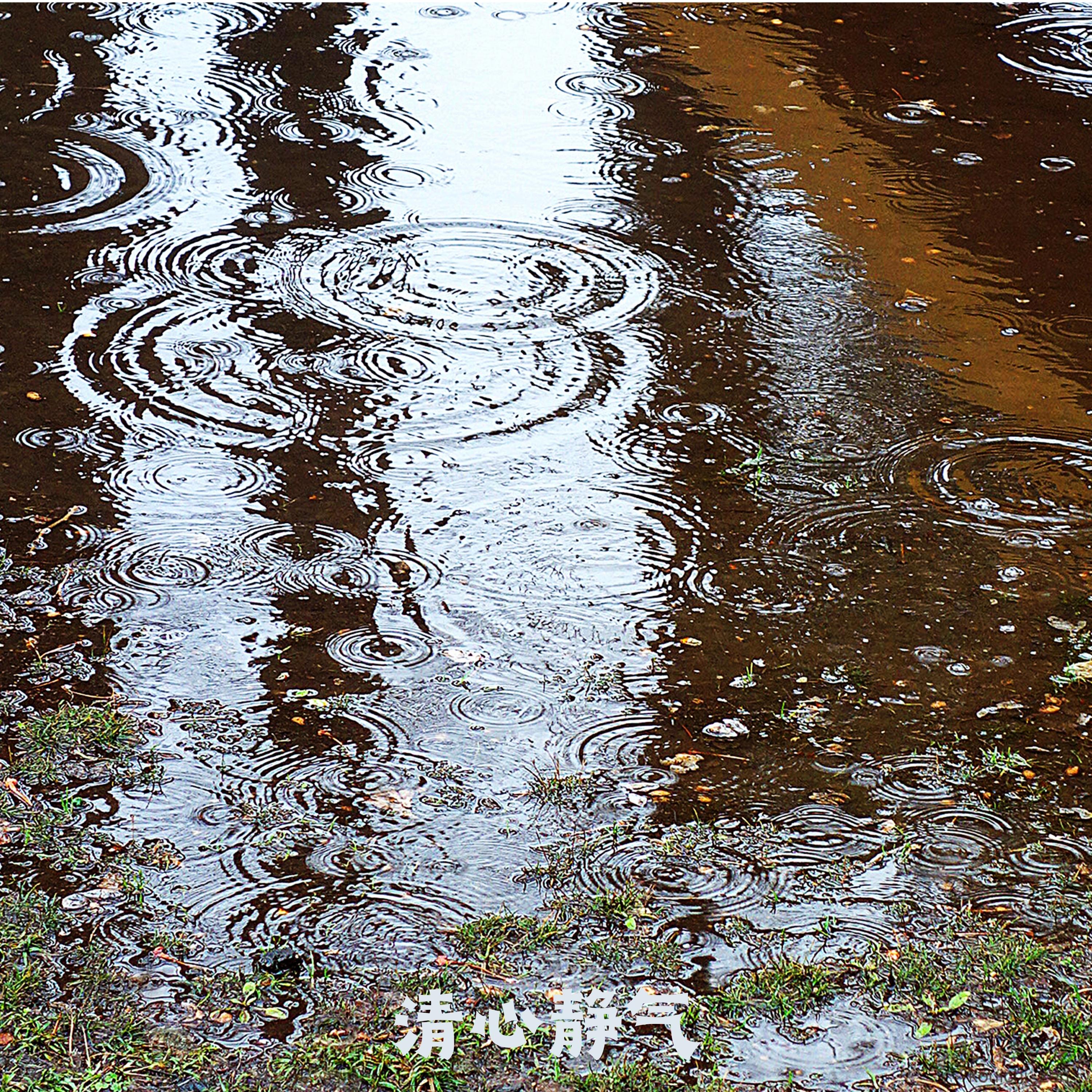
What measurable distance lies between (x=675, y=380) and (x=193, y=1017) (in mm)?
3728

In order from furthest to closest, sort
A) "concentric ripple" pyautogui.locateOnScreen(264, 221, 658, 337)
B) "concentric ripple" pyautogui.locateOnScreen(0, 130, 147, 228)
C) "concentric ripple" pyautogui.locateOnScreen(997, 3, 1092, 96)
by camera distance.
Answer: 1. "concentric ripple" pyautogui.locateOnScreen(997, 3, 1092, 96)
2. "concentric ripple" pyautogui.locateOnScreen(0, 130, 147, 228)
3. "concentric ripple" pyautogui.locateOnScreen(264, 221, 658, 337)

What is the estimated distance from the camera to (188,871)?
140 inches

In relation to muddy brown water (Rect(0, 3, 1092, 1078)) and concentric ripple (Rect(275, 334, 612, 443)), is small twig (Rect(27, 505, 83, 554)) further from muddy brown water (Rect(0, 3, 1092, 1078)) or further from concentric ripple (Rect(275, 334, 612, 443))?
concentric ripple (Rect(275, 334, 612, 443))

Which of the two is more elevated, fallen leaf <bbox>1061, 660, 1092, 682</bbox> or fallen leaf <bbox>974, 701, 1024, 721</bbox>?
fallen leaf <bbox>1061, 660, 1092, 682</bbox>

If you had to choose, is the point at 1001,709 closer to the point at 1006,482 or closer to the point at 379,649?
the point at 1006,482

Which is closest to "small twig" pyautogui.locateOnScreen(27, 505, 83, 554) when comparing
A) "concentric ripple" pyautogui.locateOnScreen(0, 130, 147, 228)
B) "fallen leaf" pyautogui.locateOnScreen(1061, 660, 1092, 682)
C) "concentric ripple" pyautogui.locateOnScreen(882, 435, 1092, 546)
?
"concentric ripple" pyautogui.locateOnScreen(0, 130, 147, 228)

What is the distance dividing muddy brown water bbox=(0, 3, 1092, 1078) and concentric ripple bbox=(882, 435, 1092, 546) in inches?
0.9

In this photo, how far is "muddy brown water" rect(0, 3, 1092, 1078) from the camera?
12.3 ft

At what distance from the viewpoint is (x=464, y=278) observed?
6680 mm

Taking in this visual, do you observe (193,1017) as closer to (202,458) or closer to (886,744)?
(886,744)

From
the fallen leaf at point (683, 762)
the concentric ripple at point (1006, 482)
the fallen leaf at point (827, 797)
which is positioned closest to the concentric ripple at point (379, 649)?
the fallen leaf at point (683, 762)

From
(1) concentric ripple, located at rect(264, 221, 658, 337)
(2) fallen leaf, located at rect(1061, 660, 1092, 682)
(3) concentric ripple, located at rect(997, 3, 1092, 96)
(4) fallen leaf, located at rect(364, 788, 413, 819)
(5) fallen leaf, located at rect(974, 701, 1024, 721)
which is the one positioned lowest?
(4) fallen leaf, located at rect(364, 788, 413, 819)

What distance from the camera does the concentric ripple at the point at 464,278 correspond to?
6.34 meters

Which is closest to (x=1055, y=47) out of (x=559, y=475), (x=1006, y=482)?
(x=1006, y=482)
